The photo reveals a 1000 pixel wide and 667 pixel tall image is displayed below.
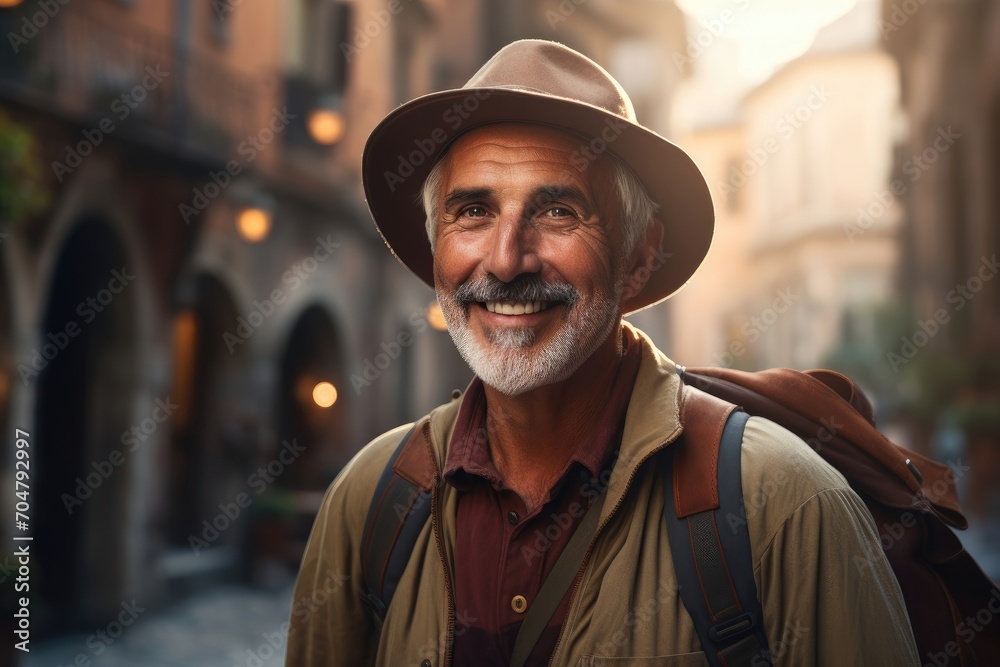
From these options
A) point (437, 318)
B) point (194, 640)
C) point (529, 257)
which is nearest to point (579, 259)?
point (529, 257)

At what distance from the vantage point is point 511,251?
218cm

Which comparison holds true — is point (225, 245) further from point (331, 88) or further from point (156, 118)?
point (331, 88)

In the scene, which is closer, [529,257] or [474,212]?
[529,257]

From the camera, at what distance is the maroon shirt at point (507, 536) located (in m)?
2.12

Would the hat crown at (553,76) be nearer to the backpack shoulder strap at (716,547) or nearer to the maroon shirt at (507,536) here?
the maroon shirt at (507,536)

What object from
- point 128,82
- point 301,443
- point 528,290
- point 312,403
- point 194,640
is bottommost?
point 194,640

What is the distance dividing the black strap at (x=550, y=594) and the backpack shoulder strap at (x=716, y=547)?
19 centimetres

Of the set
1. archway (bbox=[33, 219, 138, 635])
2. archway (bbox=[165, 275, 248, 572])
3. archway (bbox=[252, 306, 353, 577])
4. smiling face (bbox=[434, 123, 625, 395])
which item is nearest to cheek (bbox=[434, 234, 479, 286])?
smiling face (bbox=[434, 123, 625, 395])

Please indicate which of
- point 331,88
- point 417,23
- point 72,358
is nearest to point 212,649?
point 72,358

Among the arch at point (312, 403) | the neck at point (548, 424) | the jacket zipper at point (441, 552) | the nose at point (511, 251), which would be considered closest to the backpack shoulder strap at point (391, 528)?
the jacket zipper at point (441, 552)

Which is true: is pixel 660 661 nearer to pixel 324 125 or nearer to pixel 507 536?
pixel 507 536

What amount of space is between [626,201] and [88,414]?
7.98 meters

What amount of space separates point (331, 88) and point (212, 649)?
6600mm

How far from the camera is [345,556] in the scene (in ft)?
8.00
